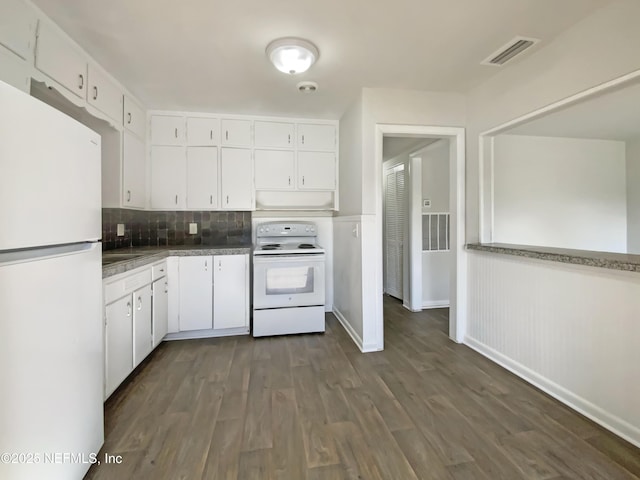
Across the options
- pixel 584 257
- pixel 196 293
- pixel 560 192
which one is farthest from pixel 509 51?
pixel 196 293

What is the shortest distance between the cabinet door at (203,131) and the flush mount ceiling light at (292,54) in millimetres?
1448

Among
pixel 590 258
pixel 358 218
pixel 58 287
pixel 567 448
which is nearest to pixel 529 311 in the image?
pixel 590 258

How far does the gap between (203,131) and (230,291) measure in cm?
177

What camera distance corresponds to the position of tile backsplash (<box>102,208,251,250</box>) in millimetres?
3250

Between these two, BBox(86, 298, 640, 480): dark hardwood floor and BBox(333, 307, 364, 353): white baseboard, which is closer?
BBox(86, 298, 640, 480): dark hardwood floor

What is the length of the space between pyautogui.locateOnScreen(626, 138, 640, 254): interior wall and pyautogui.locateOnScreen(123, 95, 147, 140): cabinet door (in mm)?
5786

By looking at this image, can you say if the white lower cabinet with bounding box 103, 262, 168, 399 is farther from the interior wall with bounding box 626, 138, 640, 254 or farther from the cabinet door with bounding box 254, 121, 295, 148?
the interior wall with bounding box 626, 138, 640, 254

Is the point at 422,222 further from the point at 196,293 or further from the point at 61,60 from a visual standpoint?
the point at 61,60

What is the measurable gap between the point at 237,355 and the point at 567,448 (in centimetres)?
231

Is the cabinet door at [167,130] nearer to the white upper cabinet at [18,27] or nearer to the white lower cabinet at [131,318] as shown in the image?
the white lower cabinet at [131,318]

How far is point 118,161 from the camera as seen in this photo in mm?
2635

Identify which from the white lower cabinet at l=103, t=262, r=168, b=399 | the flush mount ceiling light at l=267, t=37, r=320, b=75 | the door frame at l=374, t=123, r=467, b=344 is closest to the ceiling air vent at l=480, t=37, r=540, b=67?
the door frame at l=374, t=123, r=467, b=344

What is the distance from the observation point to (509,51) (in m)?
2.09

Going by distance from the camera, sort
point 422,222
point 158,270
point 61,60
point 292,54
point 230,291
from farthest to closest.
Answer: point 422,222, point 230,291, point 158,270, point 292,54, point 61,60
